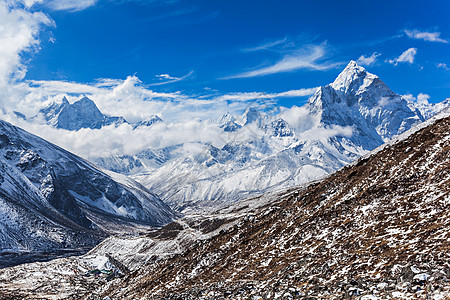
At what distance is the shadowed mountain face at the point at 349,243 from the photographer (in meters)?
23.9

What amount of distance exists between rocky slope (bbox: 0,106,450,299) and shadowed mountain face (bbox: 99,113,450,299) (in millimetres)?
118

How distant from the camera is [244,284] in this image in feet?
112

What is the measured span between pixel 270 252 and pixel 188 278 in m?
15.1

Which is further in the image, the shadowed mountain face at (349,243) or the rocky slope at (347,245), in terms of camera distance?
the shadowed mountain face at (349,243)

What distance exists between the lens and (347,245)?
3316 cm

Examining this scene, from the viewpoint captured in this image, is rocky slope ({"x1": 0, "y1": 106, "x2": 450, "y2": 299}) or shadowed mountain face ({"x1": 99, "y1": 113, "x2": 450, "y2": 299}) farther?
shadowed mountain face ({"x1": 99, "y1": 113, "x2": 450, "y2": 299})

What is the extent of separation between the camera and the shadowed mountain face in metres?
23.9

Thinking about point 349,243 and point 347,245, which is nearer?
point 347,245

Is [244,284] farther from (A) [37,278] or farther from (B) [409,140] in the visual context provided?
(A) [37,278]

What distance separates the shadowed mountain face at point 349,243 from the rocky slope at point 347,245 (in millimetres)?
118

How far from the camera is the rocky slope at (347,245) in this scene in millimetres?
23453

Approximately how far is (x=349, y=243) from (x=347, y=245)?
39 centimetres

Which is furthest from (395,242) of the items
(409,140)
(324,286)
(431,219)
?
(409,140)

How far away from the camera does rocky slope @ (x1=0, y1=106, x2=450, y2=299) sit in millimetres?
23453
